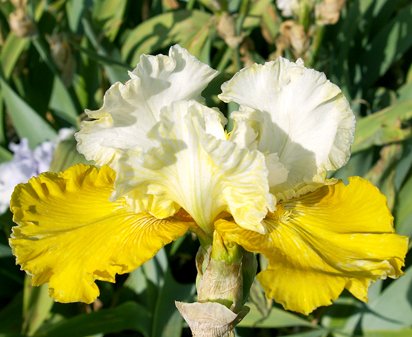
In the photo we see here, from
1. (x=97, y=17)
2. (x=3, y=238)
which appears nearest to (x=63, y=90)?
(x=97, y=17)

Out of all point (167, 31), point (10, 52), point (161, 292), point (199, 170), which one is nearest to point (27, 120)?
point (10, 52)

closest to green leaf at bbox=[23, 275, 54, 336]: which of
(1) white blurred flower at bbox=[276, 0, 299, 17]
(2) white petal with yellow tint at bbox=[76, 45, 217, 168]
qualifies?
(2) white petal with yellow tint at bbox=[76, 45, 217, 168]

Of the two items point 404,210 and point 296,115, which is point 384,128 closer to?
point 404,210

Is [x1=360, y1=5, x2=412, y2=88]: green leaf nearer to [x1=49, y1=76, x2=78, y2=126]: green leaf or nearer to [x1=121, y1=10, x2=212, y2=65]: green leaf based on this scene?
[x1=121, y1=10, x2=212, y2=65]: green leaf

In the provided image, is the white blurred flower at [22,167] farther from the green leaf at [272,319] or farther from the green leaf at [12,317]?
the green leaf at [272,319]

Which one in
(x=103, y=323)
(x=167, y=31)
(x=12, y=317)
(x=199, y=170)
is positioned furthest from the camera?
(x=167, y=31)
